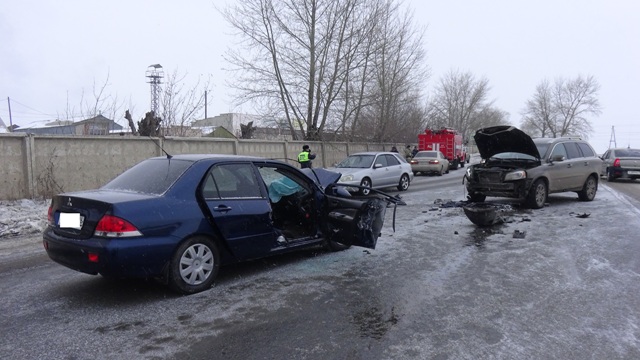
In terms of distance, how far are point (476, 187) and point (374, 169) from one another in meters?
4.84

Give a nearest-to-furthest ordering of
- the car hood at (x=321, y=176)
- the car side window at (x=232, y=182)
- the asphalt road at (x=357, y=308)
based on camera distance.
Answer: the asphalt road at (x=357, y=308)
the car side window at (x=232, y=182)
the car hood at (x=321, y=176)

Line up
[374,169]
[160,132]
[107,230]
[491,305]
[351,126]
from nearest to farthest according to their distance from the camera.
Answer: [107,230]
[491,305]
[374,169]
[160,132]
[351,126]

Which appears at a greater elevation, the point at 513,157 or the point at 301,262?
the point at 513,157

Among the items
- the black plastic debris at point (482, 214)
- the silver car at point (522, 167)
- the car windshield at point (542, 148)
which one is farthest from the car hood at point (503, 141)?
the black plastic debris at point (482, 214)

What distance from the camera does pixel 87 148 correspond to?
12641 mm

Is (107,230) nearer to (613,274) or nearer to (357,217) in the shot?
(357,217)

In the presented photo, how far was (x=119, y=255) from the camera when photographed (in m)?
4.07

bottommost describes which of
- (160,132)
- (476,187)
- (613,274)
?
(613,274)

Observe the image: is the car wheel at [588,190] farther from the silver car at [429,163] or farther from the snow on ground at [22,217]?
the snow on ground at [22,217]

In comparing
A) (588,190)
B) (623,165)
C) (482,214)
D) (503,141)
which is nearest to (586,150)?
(588,190)

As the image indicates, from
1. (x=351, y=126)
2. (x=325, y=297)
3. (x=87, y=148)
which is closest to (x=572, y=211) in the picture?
(x=325, y=297)

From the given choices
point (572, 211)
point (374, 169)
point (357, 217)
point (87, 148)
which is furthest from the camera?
point (374, 169)

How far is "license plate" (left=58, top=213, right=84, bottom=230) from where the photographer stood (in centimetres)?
432

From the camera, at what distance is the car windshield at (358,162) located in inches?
600
